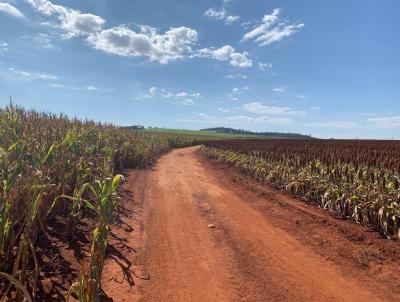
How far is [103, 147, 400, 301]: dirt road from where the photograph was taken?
18.2 feet

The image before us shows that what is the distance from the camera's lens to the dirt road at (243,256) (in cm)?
556

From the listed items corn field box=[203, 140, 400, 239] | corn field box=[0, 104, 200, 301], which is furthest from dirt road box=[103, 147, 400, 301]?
corn field box=[0, 104, 200, 301]

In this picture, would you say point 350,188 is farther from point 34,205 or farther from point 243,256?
point 34,205

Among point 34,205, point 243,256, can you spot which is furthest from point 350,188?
point 34,205

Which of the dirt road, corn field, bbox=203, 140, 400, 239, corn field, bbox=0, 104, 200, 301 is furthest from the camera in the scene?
corn field, bbox=203, 140, 400, 239

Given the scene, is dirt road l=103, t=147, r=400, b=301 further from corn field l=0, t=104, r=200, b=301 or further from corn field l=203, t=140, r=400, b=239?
corn field l=0, t=104, r=200, b=301

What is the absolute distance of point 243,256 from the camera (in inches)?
274

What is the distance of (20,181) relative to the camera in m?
5.78

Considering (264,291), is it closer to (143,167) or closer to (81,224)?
(81,224)

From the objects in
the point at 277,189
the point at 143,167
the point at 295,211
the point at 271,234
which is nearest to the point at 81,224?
the point at 271,234

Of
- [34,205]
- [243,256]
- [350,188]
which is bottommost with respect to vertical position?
[243,256]

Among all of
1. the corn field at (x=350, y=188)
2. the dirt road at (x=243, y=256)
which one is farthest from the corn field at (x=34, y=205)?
the corn field at (x=350, y=188)

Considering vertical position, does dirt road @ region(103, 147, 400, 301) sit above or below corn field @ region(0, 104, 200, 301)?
below

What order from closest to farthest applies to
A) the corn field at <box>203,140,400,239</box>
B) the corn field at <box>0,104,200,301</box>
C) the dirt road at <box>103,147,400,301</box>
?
the corn field at <box>0,104,200,301</box>, the dirt road at <box>103,147,400,301</box>, the corn field at <box>203,140,400,239</box>
